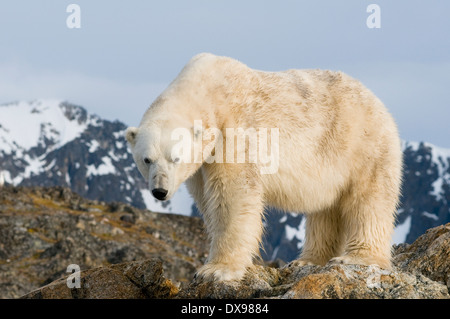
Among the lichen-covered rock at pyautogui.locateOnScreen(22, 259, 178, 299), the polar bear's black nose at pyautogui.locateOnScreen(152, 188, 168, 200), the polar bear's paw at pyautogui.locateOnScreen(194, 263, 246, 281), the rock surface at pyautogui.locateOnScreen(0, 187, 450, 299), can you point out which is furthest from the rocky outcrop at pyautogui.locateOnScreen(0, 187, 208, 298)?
the polar bear's black nose at pyautogui.locateOnScreen(152, 188, 168, 200)

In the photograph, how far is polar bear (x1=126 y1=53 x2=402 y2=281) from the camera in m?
7.78

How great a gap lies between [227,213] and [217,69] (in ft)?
7.21

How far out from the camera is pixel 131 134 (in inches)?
314

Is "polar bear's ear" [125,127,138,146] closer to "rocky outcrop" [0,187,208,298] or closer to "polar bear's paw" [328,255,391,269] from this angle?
"polar bear's paw" [328,255,391,269]

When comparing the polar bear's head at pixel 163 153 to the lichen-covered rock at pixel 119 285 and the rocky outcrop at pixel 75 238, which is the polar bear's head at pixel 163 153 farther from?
the rocky outcrop at pixel 75 238

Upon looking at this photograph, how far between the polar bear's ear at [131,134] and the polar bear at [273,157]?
2cm

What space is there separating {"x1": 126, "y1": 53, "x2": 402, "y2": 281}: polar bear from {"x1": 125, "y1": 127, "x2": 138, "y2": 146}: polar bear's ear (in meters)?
0.02

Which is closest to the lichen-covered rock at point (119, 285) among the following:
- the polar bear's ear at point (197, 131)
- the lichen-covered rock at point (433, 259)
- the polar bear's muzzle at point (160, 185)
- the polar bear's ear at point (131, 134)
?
the polar bear's muzzle at point (160, 185)

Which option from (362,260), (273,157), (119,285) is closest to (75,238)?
(119,285)

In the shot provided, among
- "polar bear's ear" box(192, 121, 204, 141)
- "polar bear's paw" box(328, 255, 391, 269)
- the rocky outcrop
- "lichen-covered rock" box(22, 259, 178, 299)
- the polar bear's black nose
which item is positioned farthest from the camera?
the rocky outcrop

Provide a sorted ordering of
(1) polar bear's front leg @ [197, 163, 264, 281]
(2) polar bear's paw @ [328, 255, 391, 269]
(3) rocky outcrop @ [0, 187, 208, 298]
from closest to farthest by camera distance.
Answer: (1) polar bear's front leg @ [197, 163, 264, 281] < (2) polar bear's paw @ [328, 255, 391, 269] < (3) rocky outcrop @ [0, 187, 208, 298]

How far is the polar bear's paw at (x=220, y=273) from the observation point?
7.68 meters

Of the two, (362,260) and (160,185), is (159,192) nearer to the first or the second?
(160,185)
